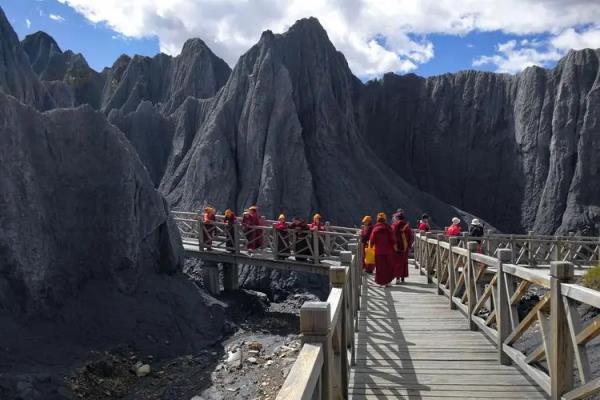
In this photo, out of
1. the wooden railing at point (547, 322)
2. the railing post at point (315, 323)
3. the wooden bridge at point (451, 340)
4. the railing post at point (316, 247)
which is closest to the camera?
the railing post at point (315, 323)

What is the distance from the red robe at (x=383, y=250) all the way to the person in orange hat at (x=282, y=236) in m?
6.74

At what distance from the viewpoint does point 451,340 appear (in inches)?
279

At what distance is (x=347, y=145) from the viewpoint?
32562 millimetres

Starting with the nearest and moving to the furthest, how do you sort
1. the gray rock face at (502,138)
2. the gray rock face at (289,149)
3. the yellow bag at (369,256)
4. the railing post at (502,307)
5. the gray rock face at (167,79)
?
the railing post at (502,307) < the yellow bag at (369,256) < the gray rock face at (289,149) < the gray rock face at (502,138) < the gray rock face at (167,79)

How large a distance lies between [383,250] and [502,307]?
504 cm

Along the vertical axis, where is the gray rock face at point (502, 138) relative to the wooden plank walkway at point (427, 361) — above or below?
above

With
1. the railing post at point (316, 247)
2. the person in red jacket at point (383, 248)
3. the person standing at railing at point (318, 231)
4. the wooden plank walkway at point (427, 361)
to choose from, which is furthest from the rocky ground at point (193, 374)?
the wooden plank walkway at point (427, 361)

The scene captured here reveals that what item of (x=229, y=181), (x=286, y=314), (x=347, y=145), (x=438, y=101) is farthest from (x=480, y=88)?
(x=286, y=314)

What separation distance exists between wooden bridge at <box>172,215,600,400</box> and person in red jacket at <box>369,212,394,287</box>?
1.16ft

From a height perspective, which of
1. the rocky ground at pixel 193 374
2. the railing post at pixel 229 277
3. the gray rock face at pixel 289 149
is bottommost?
the rocky ground at pixel 193 374

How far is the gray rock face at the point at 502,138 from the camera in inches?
1294

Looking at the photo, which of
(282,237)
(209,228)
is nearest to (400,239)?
(282,237)

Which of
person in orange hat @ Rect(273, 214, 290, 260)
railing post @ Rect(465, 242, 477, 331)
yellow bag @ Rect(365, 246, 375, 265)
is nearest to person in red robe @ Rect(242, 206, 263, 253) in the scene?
person in orange hat @ Rect(273, 214, 290, 260)

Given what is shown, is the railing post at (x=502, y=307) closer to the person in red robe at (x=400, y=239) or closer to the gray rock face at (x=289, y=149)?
the person in red robe at (x=400, y=239)
